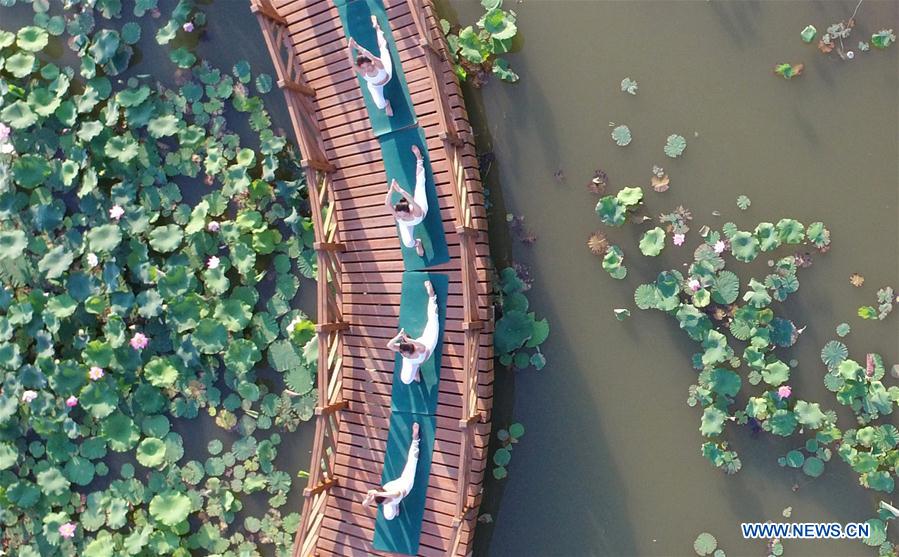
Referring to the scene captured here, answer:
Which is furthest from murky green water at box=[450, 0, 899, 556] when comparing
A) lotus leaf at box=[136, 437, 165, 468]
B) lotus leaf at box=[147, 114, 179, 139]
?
lotus leaf at box=[136, 437, 165, 468]

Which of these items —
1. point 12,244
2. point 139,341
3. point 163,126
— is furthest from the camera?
point 12,244

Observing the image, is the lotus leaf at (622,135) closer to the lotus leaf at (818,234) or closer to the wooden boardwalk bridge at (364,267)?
the wooden boardwalk bridge at (364,267)

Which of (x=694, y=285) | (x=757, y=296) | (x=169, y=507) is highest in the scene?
(x=694, y=285)

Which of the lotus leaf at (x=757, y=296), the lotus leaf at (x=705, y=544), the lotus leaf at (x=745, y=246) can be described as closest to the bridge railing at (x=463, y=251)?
the lotus leaf at (x=705, y=544)

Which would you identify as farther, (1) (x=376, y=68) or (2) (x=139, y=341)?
(2) (x=139, y=341)

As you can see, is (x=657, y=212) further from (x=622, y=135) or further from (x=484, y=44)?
(x=484, y=44)

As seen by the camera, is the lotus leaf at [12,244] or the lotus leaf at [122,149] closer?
the lotus leaf at [122,149]

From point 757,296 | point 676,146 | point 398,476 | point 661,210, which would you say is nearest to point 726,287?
point 757,296
